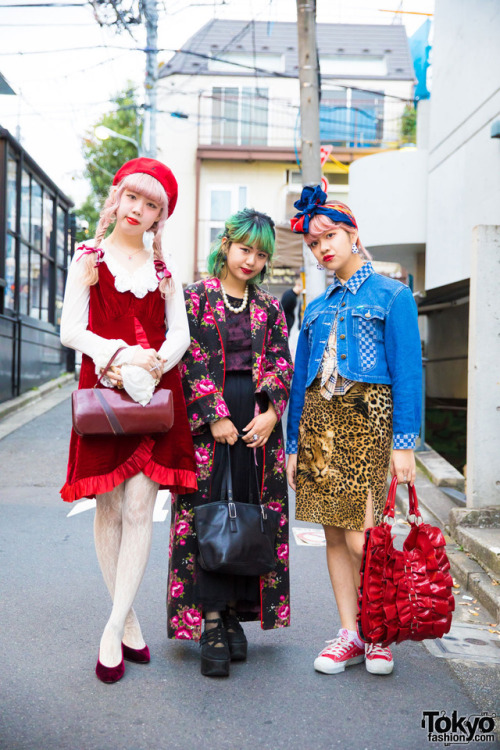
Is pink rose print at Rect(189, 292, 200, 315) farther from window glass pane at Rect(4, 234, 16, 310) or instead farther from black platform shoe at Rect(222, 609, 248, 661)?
window glass pane at Rect(4, 234, 16, 310)

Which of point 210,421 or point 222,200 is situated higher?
point 222,200

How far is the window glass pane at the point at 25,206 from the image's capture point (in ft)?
39.9

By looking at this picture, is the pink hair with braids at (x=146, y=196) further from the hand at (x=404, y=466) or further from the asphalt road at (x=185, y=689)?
the asphalt road at (x=185, y=689)

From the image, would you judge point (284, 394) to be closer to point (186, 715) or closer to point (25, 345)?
point (186, 715)

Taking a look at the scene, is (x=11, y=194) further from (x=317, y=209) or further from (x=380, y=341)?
(x=380, y=341)

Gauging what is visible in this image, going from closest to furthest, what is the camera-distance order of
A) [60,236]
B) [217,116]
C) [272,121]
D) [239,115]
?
[60,236], [217,116], [239,115], [272,121]

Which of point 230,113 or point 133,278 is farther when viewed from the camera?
point 230,113

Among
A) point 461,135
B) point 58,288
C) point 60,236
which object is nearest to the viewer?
point 461,135

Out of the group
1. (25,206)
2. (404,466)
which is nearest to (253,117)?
(25,206)

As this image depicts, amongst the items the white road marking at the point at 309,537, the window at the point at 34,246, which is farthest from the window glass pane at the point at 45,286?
the white road marking at the point at 309,537

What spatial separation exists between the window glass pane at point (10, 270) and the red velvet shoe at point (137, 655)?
8.84 m

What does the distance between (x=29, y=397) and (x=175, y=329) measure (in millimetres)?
9346

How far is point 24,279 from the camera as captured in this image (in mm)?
12406

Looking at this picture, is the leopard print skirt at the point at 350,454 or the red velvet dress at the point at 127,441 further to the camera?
the leopard print skirt at the point at 350,454
